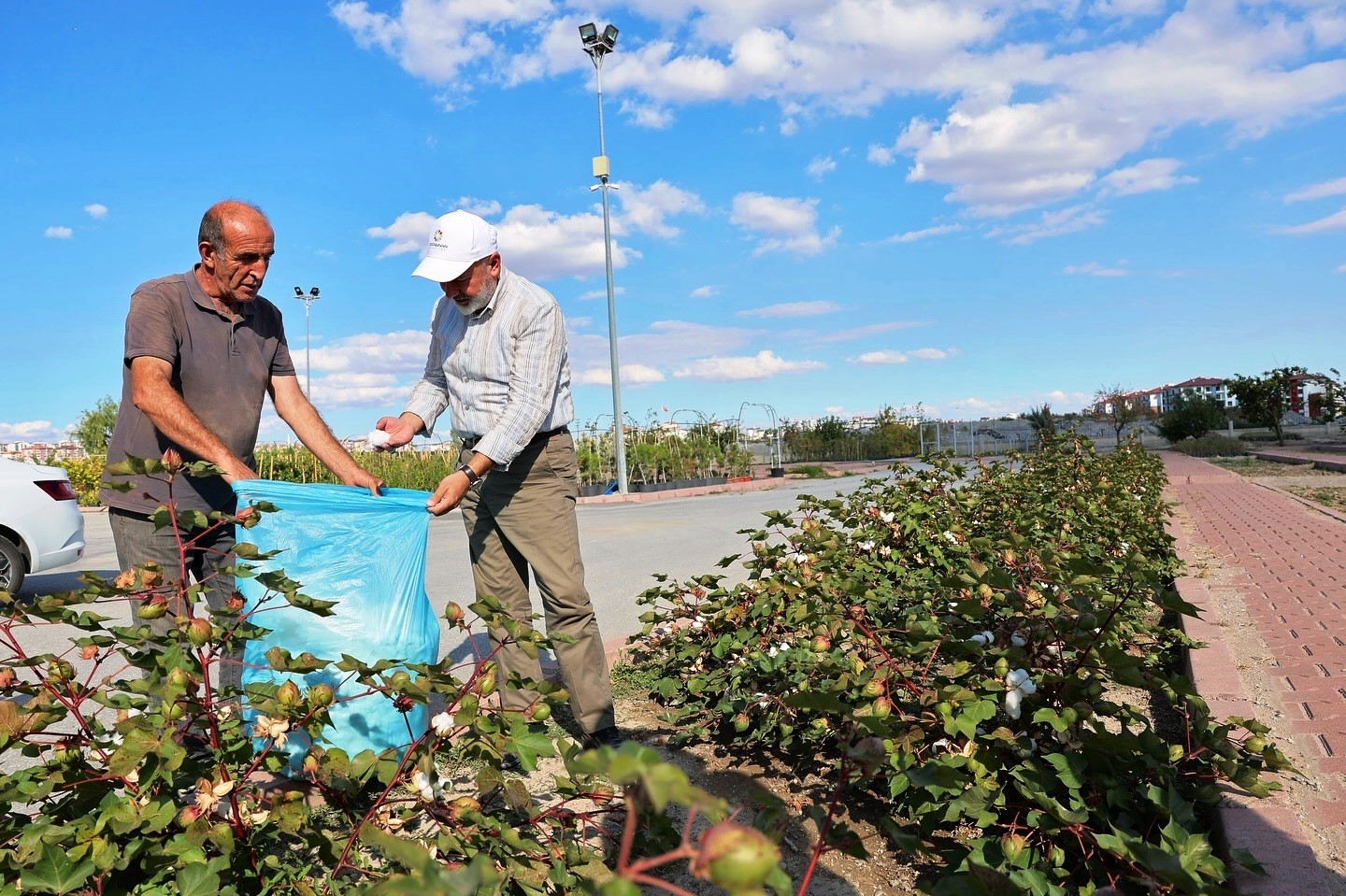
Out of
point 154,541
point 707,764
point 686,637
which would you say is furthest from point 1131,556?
point 154,541

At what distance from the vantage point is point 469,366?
305 centimetres

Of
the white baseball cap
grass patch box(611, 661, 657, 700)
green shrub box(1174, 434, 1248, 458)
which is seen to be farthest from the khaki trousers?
green shrub box(1174, 434, 1248, 458)

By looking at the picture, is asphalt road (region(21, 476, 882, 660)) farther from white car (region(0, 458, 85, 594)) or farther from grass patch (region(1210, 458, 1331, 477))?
grass patch (region(1210, 458, 1331, 477))

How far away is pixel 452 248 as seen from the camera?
2.80m

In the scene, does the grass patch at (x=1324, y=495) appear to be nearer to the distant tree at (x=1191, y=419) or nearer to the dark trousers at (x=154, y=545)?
the dark trousers at (x=154, y=545)

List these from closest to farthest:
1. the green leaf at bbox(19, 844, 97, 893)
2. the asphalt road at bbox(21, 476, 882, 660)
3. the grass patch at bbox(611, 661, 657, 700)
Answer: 1. the green leaf at bbox(19, 844, 97, 893)
2. the grass patch at bbox(611, 661, 657, 700)
3. the asphalt road at bbox(21, 476, 882, 660)

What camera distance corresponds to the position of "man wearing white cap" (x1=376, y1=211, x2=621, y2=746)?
2.84 m

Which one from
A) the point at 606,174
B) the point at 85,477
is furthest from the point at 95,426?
the point at 606,174

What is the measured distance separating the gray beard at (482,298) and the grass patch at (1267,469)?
1563 centimetres

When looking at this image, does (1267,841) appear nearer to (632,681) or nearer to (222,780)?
(222,780)

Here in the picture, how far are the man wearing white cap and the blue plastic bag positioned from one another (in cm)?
34

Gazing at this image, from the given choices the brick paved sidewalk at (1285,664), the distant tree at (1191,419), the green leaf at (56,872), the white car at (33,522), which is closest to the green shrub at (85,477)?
the white car at (33,522)

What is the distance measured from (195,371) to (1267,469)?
1933 centimetres

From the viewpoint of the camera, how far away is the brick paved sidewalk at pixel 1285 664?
1957mm
